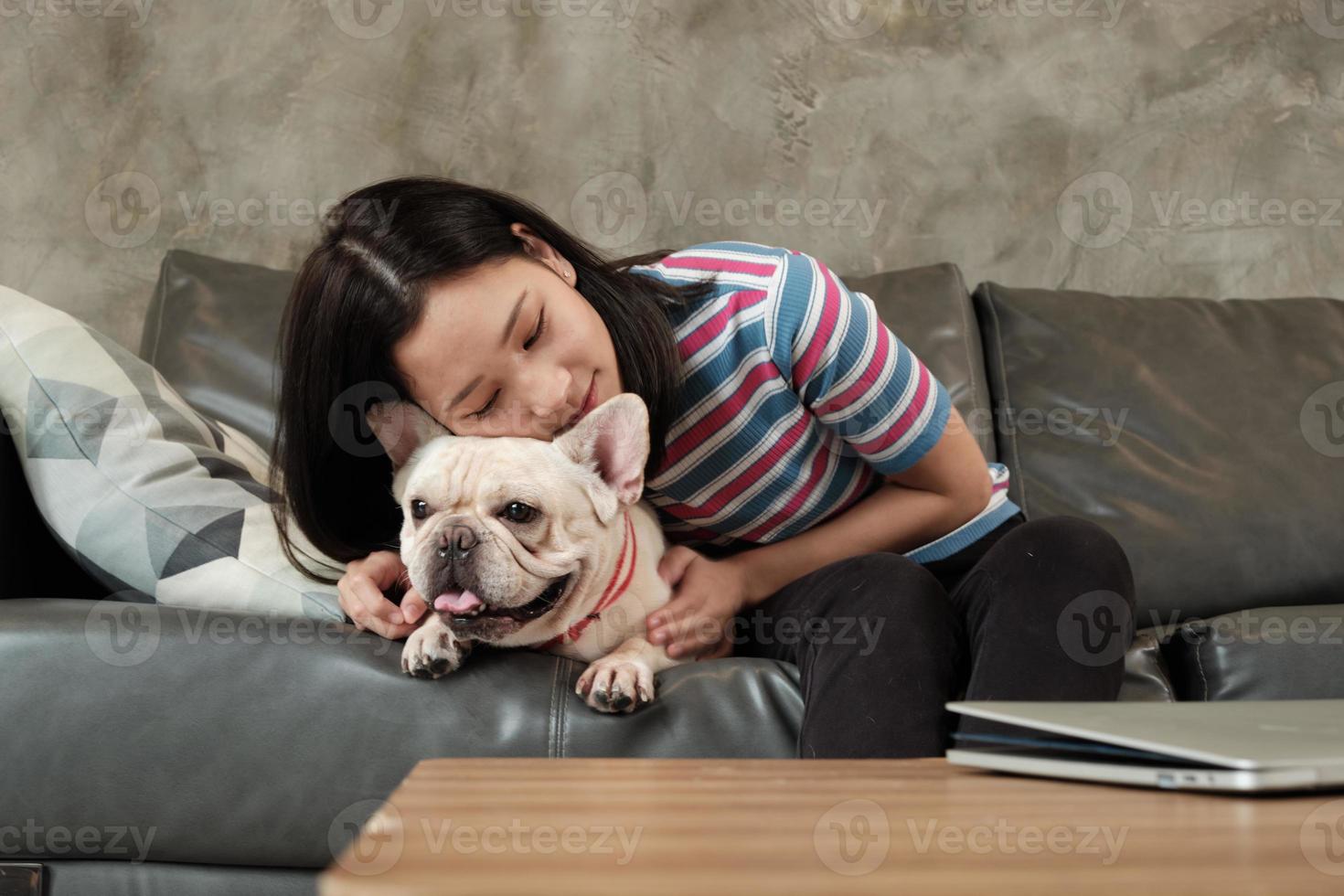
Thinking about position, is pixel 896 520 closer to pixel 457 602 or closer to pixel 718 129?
pixel 457 602

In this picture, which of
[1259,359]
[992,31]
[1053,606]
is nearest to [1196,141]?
[992,31]

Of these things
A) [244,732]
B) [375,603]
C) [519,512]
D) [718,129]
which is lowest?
[244,732]

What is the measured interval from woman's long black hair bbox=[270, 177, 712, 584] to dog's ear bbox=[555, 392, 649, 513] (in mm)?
86

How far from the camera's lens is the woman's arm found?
1.30 metres

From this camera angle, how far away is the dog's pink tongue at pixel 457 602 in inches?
41.0

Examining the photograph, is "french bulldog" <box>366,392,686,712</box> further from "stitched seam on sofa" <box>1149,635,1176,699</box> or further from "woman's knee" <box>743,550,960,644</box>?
"stitched seam on sofa" <box>1149,635,1176,699</box>

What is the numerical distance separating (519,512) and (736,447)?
11.9 inches

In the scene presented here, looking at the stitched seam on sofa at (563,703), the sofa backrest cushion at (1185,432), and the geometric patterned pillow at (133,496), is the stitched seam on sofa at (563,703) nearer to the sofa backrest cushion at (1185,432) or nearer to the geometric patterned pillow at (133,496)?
the geometric patterned pillow at (133,496)

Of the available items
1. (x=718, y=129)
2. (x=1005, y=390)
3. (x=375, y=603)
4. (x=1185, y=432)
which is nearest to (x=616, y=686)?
(x=375, y=603)

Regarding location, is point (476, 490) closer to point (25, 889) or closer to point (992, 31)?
point (25, 889)

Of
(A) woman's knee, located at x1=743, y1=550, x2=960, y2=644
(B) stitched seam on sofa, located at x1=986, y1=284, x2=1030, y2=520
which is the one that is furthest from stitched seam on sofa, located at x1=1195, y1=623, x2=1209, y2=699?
(B) stitched seam on sofa, located at x1=986, y1=284, x2=1030, y2=520

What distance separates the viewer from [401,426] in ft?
3.93

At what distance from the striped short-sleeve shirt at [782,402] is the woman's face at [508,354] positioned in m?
0.15

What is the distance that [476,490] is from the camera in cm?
112
